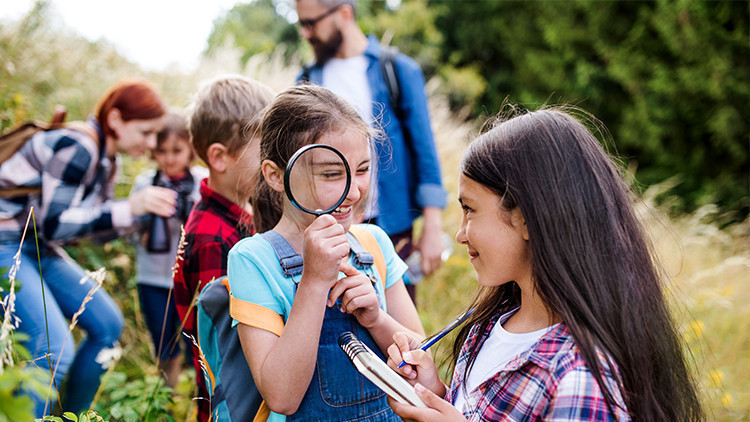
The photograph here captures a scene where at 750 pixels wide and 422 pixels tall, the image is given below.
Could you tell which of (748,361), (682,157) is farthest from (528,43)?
(748,361)

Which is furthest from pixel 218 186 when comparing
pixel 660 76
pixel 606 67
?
pixel 606 67

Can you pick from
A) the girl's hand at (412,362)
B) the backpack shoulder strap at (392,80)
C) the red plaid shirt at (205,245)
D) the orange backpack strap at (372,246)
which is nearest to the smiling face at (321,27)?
the backpack shoulder strap at (392,80)

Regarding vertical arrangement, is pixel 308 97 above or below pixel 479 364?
above

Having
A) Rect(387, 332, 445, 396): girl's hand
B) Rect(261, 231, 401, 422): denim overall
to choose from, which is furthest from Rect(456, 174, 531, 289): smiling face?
Rect(261, 231, 401, 422): denim overall

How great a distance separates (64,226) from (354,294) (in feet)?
6.28

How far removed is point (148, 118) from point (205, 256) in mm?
1638

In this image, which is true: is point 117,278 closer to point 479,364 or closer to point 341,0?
point 341,0

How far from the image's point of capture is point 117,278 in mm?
4234

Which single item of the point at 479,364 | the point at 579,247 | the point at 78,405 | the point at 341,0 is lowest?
the point at 78,405

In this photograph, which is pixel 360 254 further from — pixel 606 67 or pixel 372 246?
pixel 606 67

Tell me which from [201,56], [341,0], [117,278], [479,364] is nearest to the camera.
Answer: [479,364]

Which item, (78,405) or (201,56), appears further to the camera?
(201,56)

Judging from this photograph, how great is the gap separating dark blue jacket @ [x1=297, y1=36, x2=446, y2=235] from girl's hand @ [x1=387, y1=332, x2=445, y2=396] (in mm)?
1617

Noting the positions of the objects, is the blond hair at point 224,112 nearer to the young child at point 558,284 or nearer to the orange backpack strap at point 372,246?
the orange backpack strap at point 372,246
